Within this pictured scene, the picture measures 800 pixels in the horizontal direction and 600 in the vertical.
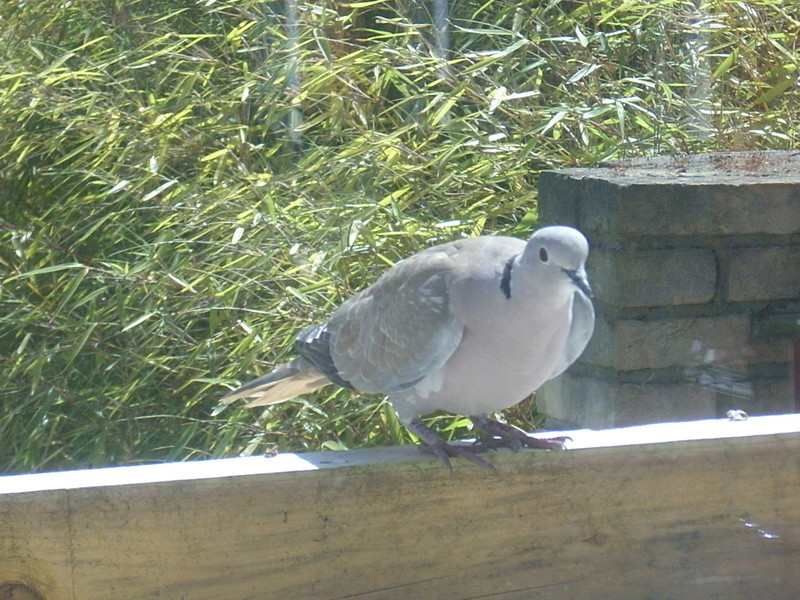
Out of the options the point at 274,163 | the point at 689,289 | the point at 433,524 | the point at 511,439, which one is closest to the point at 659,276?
the point at 689,289

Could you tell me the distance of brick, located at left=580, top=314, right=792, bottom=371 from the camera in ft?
6.10

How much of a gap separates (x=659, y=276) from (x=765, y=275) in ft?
0.65

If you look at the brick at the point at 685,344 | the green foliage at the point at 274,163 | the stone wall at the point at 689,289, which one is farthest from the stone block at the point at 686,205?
the green foliage at the point at 274,163

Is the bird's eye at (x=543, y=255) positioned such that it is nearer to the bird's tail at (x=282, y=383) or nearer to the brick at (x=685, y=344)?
the bird's tail at (x=282, y=383)

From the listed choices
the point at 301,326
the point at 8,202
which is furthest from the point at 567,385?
the point at 8,202

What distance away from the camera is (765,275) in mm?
1868

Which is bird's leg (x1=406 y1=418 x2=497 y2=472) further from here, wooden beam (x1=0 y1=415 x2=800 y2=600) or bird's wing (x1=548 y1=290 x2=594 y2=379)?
bird's wing (x1=548 y1=290 x2=594 y2=379)

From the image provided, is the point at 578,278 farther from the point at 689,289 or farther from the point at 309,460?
the point at 689,289

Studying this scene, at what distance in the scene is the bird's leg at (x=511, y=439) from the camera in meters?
1.29

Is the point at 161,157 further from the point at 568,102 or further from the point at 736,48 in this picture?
the point at 736,48

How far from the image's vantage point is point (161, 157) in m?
2.57

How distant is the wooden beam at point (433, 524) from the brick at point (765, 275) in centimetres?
58

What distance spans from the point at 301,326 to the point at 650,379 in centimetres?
75

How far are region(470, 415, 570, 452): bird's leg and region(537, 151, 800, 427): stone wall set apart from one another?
474mm
